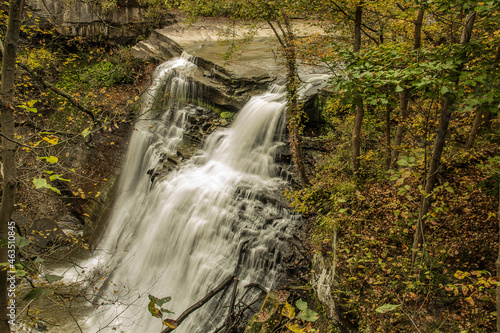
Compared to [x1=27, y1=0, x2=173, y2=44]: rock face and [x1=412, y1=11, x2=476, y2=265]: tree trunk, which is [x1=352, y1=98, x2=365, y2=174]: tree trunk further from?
[x1=27, y1=0, x2=173, y2=44]: rock face

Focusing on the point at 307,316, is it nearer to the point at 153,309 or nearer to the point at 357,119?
the point at 153,309

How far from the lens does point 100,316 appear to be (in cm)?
794

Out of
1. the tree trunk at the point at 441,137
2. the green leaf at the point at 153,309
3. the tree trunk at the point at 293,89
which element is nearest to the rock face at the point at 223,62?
the tree trunk at the point at 293,89

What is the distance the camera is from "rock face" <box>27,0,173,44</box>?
1600cm

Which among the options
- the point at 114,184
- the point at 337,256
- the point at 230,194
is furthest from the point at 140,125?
the point at 337,256

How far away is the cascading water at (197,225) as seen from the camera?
23.5 feet

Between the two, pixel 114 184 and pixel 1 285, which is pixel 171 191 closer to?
pixel 114 184

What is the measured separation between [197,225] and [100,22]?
14852mm

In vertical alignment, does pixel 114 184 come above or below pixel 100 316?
above

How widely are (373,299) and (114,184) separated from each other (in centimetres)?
1158

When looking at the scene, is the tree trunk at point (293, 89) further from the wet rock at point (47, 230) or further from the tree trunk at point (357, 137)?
the wet rock at point (47, 230)

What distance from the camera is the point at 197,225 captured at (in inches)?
328

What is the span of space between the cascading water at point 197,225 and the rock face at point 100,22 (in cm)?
844

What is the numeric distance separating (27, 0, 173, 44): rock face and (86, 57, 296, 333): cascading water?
8.44m
